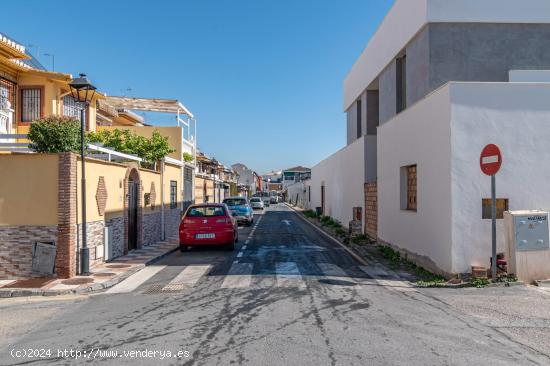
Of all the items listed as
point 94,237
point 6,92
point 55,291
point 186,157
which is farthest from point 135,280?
point 186,157

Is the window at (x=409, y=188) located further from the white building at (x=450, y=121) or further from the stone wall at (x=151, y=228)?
the stone wall at (x=151, y=228)

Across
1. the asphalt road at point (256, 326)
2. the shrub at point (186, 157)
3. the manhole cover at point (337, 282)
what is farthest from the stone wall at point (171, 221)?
the manhole cover at point (337, 282)

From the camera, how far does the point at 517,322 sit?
20.8 ft

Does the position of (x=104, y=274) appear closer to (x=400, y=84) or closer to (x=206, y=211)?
(x=206, y=211)

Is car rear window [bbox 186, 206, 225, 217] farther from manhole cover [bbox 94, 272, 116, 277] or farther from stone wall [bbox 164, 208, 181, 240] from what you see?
stone wall [bbox 164, 208, 181, 240]

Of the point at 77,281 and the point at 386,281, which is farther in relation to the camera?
the point at 386,281

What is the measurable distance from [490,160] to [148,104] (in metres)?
19.5

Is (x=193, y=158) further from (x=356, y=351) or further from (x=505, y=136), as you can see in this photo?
(x=356, y=351)

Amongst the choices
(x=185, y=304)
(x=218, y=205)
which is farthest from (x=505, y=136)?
(x=218, y=205)

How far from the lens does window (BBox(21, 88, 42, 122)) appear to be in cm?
1709

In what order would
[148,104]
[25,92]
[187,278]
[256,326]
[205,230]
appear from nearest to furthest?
[256,326] < [187,278] < [205,230] < [25,92] < [148,104]

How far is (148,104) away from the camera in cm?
2414

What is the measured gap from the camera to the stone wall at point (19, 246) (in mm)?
9750

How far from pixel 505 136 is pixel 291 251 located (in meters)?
7.39
